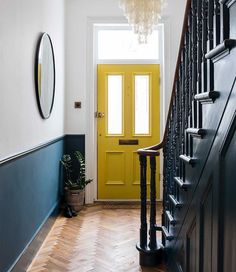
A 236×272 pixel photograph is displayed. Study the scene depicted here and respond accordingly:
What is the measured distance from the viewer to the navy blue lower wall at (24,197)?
7.22 feet

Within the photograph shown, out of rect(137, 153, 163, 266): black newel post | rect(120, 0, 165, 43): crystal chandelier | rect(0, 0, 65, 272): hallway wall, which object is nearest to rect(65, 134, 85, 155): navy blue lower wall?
rect(0, 0, 65, 272): hallway wall

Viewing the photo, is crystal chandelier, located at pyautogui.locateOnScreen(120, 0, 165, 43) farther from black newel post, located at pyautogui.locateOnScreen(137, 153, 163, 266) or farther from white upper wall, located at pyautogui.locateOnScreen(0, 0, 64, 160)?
black newel post, located at pyautogui.locateOnScreen(137, 153, 163, 266)

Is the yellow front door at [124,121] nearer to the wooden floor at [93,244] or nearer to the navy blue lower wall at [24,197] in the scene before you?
the wooden floor at [93,244]

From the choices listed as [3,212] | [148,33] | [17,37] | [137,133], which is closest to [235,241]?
[3,212]

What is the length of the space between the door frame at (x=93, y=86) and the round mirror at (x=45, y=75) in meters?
1.03

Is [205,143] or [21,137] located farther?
[21,137]

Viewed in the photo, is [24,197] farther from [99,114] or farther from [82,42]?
[82,42]

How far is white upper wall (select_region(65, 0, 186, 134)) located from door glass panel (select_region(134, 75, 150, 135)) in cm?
29

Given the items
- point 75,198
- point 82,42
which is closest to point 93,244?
point 75,198

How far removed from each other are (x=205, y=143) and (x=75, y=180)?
3.44 m

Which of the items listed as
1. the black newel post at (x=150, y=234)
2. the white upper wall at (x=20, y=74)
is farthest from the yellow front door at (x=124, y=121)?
the black newel post at (x=150, y=234)

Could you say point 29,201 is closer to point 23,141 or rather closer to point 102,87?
point 23,141

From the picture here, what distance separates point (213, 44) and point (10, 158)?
4.73 ft

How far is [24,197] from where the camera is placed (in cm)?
266
